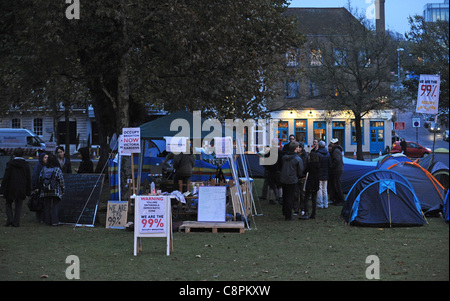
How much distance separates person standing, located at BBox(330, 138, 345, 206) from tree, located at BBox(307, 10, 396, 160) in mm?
23902

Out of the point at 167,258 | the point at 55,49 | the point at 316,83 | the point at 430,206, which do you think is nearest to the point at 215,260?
the point at 167,258

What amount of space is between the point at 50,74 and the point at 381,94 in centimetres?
2792

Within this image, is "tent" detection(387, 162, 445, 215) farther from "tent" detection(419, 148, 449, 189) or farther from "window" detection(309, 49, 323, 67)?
"window" detection(309, 49, 323, 67)

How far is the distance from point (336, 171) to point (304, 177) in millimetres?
3177

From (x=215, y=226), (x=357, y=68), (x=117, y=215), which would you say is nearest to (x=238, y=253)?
(x=215, y=226)

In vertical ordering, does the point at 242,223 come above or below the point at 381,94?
below

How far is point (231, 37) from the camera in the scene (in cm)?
1869

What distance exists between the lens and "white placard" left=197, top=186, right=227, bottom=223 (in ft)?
45.3

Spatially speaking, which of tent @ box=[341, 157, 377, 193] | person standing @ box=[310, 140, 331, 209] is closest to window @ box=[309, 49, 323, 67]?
tent @ box=[341, 157, 377, 193]

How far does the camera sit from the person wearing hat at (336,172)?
18109 millimetres

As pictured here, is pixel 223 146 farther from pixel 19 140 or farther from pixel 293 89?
pixel 19 140

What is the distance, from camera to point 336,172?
60.0 ft

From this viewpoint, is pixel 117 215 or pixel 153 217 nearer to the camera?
pixel 153 217
